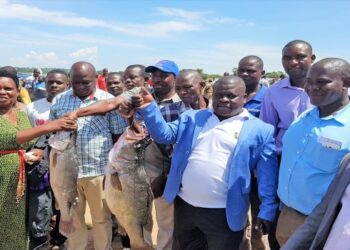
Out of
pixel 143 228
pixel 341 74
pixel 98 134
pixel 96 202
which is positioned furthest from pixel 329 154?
pixel 96 202

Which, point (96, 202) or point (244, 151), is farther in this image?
point (96, 202)

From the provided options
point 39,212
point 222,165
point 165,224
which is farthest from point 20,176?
point 222,165

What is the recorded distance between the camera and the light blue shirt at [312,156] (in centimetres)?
277

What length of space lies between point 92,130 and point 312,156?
2.39 m

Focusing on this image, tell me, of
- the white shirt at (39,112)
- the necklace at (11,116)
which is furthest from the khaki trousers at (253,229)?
the white shirt at (39,112)

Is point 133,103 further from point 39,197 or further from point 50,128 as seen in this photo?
point 39,197

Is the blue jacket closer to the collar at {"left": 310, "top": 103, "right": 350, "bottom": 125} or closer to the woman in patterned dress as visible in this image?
the collar at {"left": 310, "top": 103, "right": 350, "bottom": 125}

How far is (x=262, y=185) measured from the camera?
10.8 feet

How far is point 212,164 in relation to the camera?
3252mm

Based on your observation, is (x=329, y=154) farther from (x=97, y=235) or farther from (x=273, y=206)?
(x=97, y=235)

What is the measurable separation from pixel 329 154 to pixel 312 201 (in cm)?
37

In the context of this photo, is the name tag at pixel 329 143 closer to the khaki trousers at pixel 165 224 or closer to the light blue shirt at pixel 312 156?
the light blue shirt at pixel 312 156

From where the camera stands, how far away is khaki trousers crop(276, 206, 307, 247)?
3.00 metres

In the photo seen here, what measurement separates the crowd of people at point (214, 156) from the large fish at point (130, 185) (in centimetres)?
14
